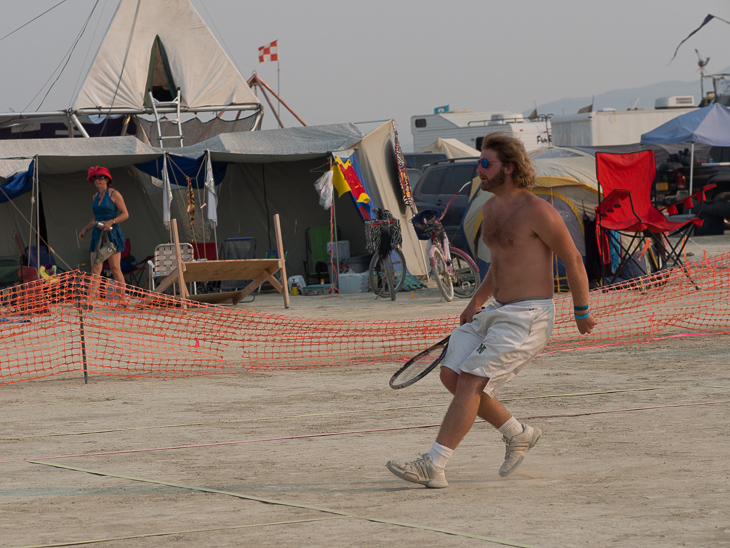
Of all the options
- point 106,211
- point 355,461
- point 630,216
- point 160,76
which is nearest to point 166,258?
point 106,211

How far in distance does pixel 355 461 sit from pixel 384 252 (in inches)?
378

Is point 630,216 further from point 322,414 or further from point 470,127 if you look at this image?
point 470,127

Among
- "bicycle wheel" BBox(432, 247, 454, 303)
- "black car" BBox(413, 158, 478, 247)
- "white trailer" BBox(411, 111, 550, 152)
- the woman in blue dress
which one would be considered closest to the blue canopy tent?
"black car" BBox(413, 158, 478, 247)

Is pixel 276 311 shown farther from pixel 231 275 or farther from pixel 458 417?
pixel 458 417

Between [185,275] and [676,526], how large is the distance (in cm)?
1053

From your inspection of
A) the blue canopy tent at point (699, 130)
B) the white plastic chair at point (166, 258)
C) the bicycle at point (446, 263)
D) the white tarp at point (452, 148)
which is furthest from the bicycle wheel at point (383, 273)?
the white tarp at point (452, 148)

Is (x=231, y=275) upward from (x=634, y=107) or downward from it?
downward

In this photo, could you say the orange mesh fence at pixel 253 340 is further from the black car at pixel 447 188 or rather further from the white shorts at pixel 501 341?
the black car at pixel 447 188

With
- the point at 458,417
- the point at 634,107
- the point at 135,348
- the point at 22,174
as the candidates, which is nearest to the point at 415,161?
the point at 634,107

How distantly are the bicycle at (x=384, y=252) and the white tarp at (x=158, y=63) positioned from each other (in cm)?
758

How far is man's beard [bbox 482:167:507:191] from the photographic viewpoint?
4637mm

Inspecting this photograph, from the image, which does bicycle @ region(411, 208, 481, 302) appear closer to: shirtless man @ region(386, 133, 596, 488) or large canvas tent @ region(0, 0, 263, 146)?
large canvas tent @ region(0, 0, 263, 146)

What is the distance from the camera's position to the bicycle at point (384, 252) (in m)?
14.5

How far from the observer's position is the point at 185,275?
13.5 meters
